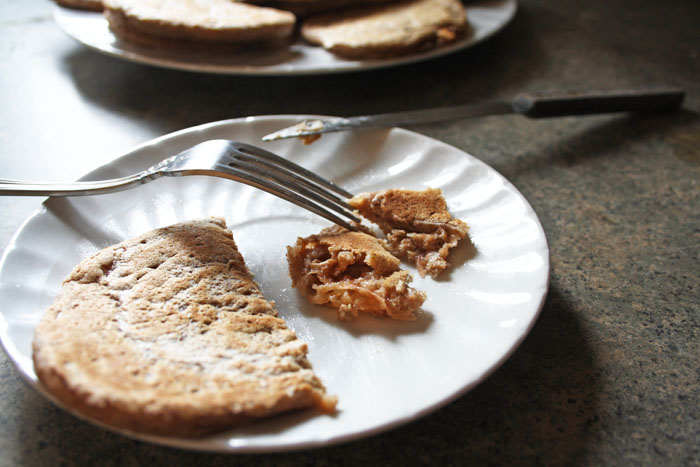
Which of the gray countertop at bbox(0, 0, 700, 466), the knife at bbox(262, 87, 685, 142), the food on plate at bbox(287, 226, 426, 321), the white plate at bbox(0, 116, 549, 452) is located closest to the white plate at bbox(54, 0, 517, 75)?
the gray countertop at bbox(0, 0, 700, 466)

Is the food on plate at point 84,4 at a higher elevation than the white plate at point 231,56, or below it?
higher

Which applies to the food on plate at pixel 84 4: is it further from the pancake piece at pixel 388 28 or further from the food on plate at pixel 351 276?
the food on plate at pixel 351 276

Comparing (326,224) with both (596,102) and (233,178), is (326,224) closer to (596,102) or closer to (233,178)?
(233,178)

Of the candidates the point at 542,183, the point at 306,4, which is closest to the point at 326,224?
the point at 542,183

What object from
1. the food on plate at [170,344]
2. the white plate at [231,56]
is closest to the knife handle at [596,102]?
the white plate at [231,56]

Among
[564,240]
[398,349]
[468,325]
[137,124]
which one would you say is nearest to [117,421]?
[398,349]

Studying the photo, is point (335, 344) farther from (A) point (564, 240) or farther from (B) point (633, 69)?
(B) point (633, 69)
